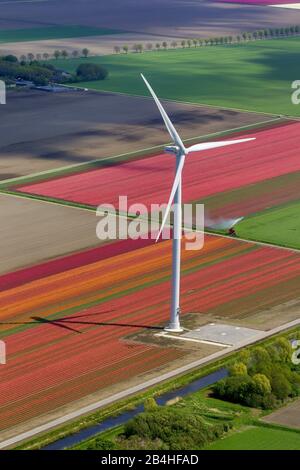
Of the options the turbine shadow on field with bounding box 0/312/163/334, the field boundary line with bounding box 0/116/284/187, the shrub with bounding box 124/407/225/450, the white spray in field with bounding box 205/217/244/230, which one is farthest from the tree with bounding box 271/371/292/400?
the field boundary line with bounding box 0/116/284/187

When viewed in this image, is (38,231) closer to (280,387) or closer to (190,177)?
(190,177)

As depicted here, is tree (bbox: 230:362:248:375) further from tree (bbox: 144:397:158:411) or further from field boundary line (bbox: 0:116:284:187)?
field boundary line (bbox: 0:116:284:187)

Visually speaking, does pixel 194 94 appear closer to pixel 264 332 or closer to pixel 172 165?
pixel 172 165

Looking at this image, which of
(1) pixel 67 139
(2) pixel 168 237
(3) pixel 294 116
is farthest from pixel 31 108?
(2) pixel 168 237

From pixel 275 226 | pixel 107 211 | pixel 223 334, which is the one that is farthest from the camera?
pixel 107 211

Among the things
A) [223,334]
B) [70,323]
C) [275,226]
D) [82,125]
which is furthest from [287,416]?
[82,125]

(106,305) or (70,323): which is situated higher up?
(106,305)

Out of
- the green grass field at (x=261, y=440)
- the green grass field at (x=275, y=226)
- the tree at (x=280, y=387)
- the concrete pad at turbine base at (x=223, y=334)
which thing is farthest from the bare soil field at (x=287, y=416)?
the green grass field at (x=275, y=226)
